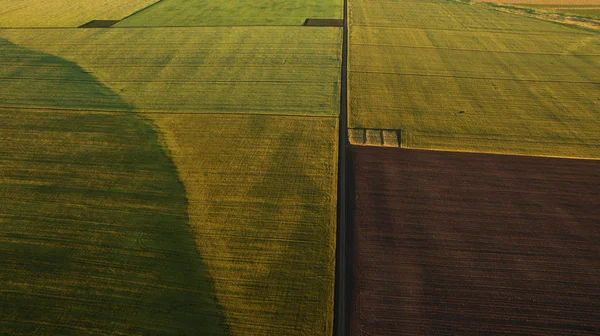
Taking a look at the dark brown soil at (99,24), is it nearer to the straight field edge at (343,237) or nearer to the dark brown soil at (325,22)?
the dark brown soil at (325,22)

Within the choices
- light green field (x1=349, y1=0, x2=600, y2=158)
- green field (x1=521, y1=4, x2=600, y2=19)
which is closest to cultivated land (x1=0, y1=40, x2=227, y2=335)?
light green field (x1=349, y1=0, x2=600, y2=158)

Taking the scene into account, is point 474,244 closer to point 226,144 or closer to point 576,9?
point 226,144

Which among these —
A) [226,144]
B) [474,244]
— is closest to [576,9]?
[474,244]

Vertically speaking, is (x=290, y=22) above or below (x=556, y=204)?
above

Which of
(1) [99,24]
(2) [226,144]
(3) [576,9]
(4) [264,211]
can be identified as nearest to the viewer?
(4) [264,211]

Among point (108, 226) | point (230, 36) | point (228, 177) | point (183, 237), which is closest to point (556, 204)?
point (228, 177)

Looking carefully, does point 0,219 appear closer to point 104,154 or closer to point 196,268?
point 104,154

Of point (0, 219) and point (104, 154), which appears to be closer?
point (0, 219)

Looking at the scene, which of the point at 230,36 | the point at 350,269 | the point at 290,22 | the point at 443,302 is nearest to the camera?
the point at 443,302
